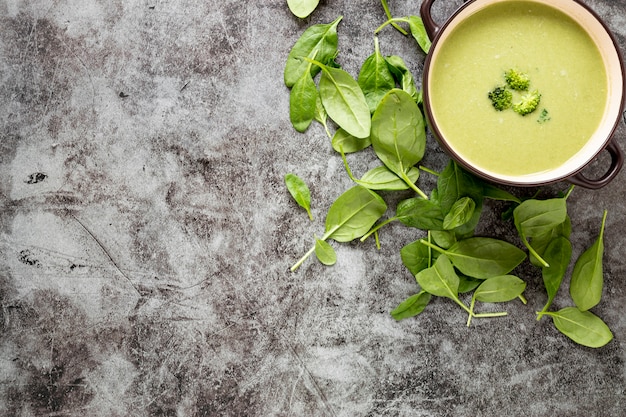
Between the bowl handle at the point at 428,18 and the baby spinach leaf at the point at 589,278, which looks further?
the baby spinach leaf at the point at 589,278

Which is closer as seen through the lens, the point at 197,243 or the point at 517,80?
the point at 517,80

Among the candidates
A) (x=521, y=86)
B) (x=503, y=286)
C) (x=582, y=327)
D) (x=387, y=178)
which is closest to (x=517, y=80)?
(x=521, y=86)

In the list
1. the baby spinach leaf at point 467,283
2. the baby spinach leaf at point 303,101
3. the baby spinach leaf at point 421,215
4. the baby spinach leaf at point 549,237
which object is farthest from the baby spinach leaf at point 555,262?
the baby spinach leaf at point 303,101

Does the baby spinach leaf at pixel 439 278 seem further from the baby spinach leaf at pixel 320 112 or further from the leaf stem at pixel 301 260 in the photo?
the baby spinach leaf at pixel 320 112

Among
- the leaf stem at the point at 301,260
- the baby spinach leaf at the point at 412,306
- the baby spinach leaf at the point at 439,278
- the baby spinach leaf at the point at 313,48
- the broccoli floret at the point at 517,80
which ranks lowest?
the baby spinach leaf at the point at 412,306

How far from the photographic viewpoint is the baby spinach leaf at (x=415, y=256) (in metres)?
1.14

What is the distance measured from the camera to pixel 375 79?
1127 millimetres

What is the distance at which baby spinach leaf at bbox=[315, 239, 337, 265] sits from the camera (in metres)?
1.14

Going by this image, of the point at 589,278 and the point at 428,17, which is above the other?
the point at 428,17

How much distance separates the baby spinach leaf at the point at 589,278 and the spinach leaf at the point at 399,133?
376 mm

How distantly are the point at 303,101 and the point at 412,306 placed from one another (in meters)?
0.48

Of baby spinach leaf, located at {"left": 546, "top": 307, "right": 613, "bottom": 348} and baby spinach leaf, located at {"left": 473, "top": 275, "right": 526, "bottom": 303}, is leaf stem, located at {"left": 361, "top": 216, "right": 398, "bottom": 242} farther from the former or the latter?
baby spinach leaf, located at {"left": 546, "top": 307, "right": 613, "bottom": 348}

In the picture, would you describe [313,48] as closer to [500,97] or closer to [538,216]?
[500,97]

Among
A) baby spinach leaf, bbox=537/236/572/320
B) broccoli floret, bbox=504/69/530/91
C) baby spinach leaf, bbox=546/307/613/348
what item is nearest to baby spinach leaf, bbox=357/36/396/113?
broccoli floret, bbox=504/69/530/91
